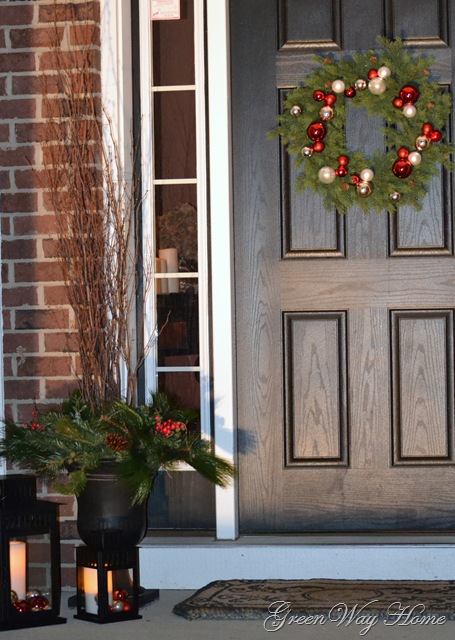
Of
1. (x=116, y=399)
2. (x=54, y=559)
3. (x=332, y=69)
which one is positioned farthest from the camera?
(x=332, y=69)

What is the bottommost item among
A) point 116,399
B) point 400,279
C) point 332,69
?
point 116,399

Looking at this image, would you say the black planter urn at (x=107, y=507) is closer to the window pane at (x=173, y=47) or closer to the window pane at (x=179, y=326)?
the window pane at (x=179, y=326)

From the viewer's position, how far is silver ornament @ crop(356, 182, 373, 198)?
3959mm

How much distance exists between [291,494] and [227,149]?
4.44 feet

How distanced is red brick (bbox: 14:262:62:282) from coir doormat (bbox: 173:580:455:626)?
49.0 inches

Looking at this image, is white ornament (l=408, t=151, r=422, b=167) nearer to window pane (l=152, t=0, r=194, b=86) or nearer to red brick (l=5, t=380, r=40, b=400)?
window pane (l=152, t=0, r=194, b=86)

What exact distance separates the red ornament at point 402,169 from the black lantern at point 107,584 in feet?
5.52

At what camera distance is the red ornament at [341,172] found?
3980 mm

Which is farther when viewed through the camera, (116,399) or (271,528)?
(271,528)

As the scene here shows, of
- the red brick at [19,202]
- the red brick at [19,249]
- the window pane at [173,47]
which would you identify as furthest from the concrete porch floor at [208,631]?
the window pane at [173,47]

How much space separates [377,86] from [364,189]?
15.1 inches

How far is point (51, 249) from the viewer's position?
3.86 m

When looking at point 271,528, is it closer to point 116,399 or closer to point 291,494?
point 291,494

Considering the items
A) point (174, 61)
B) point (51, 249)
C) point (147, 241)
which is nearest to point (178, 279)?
point (147, 241)
